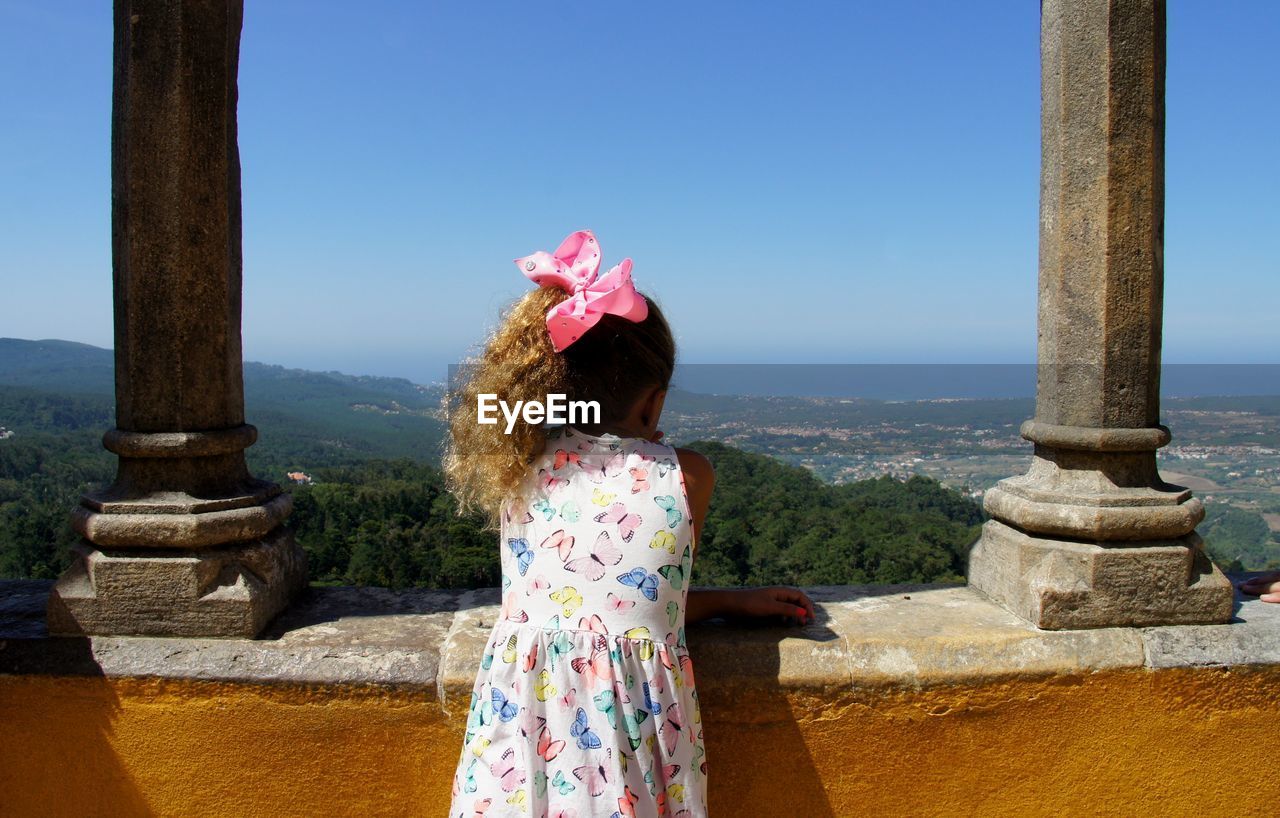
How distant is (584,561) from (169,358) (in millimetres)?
1470

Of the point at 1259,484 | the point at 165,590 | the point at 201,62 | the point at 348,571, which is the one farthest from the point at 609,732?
the point at 1259,484

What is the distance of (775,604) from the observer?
2629 millimetres

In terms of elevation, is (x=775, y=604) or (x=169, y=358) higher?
(x=169, y=358)

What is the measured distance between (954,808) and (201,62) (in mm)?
3117

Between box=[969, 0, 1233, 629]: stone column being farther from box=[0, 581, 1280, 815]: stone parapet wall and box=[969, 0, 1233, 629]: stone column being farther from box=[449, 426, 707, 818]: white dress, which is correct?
box=[449, 426, 707, 818]: white dress

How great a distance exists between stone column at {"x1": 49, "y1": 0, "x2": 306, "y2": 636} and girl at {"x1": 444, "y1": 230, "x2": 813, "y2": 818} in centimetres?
89

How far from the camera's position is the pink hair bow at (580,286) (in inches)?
79.4

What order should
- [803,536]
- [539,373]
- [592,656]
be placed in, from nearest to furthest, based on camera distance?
[592,656] < [539,373] < [803,536]

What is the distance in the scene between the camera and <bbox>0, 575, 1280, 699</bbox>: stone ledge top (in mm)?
2453

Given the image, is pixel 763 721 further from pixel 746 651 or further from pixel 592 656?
pixel 592 656

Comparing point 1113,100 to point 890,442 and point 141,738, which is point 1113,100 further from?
point 890,442

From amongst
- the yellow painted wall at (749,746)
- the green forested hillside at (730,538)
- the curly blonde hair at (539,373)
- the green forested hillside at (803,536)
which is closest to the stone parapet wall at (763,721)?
the yellow painted wall at (749,746)

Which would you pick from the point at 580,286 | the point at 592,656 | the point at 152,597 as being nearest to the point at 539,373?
the point at 580,286

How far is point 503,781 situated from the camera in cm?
197
